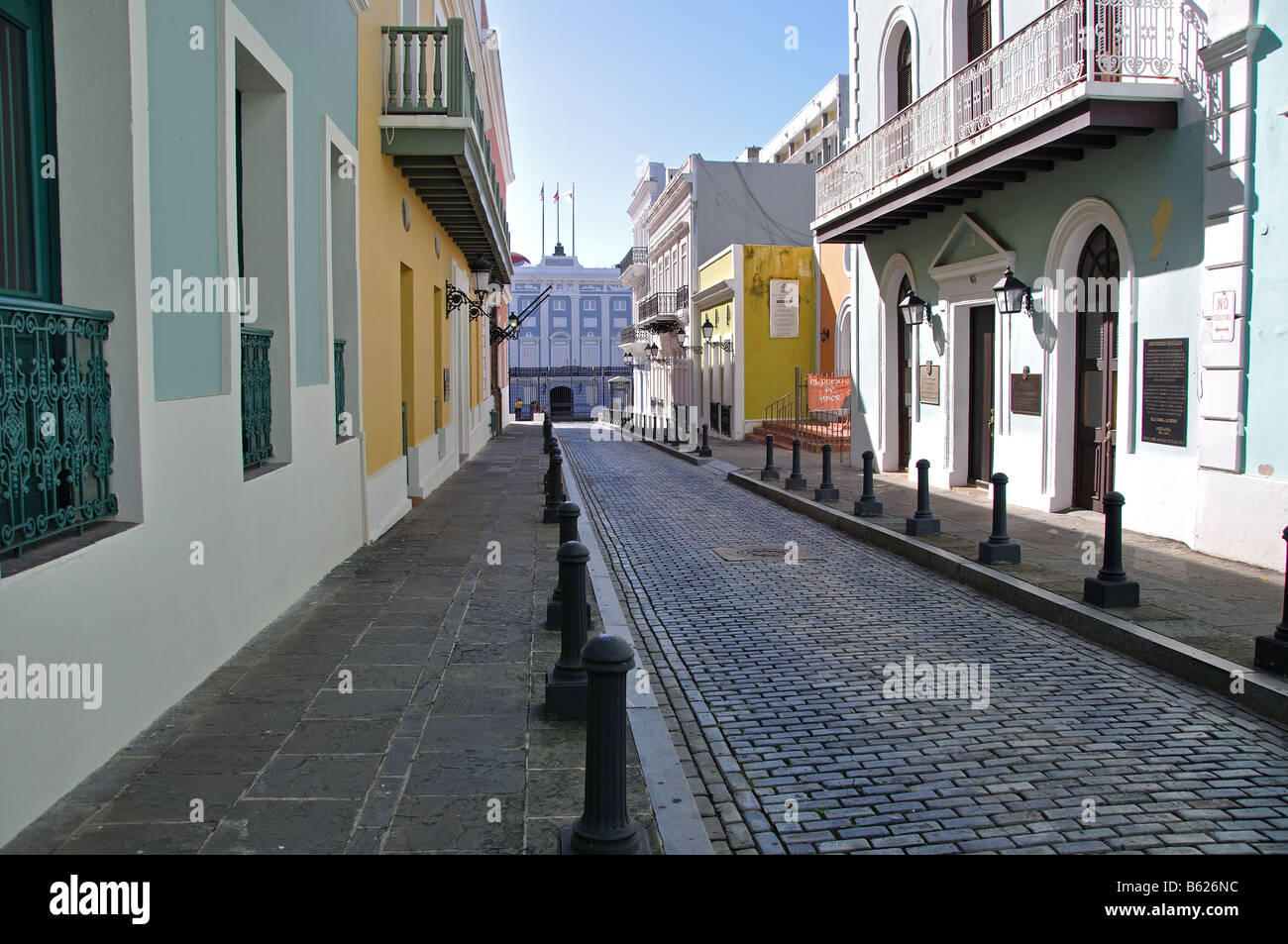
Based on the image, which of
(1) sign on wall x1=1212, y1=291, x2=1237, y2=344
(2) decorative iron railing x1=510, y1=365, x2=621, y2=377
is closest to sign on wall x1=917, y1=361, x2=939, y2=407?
(1) sign on wall x1=1212, y1=291, x2=1237, y2=344

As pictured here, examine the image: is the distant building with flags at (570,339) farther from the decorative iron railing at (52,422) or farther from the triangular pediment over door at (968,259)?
the decorative iron railing at (52,422)

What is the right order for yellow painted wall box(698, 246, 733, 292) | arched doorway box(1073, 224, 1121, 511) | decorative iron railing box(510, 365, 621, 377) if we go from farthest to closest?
decorative iron railing box(510, 365, 621, 377) → yellow painted wall box(698, 246, 733, 292) → arched doorway box(1073, 224, 1121, 511)

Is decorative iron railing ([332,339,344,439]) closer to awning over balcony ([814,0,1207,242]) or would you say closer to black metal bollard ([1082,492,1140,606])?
black metal bollard ([1082,492,1140,606])

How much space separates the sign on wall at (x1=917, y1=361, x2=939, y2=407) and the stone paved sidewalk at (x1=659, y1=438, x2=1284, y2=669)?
1.78 meters

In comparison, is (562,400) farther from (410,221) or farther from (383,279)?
(383,279)

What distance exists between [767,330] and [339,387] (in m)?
22.0

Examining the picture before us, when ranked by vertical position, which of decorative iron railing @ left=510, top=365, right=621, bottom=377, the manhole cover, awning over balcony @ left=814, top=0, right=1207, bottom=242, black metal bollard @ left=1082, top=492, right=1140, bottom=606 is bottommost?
the manhole cover

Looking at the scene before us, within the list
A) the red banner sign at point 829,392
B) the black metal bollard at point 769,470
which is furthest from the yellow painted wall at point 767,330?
the black metal bollard at point 769,470

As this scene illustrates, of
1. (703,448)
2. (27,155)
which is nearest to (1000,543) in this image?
(27,155)

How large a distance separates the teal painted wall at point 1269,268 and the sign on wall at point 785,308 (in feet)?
70.3

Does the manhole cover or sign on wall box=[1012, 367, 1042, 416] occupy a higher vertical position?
sign on wall box=[1012, 367, 1042, 416]

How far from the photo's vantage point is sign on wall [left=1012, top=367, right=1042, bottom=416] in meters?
12.5

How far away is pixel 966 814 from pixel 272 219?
20.1 ft
